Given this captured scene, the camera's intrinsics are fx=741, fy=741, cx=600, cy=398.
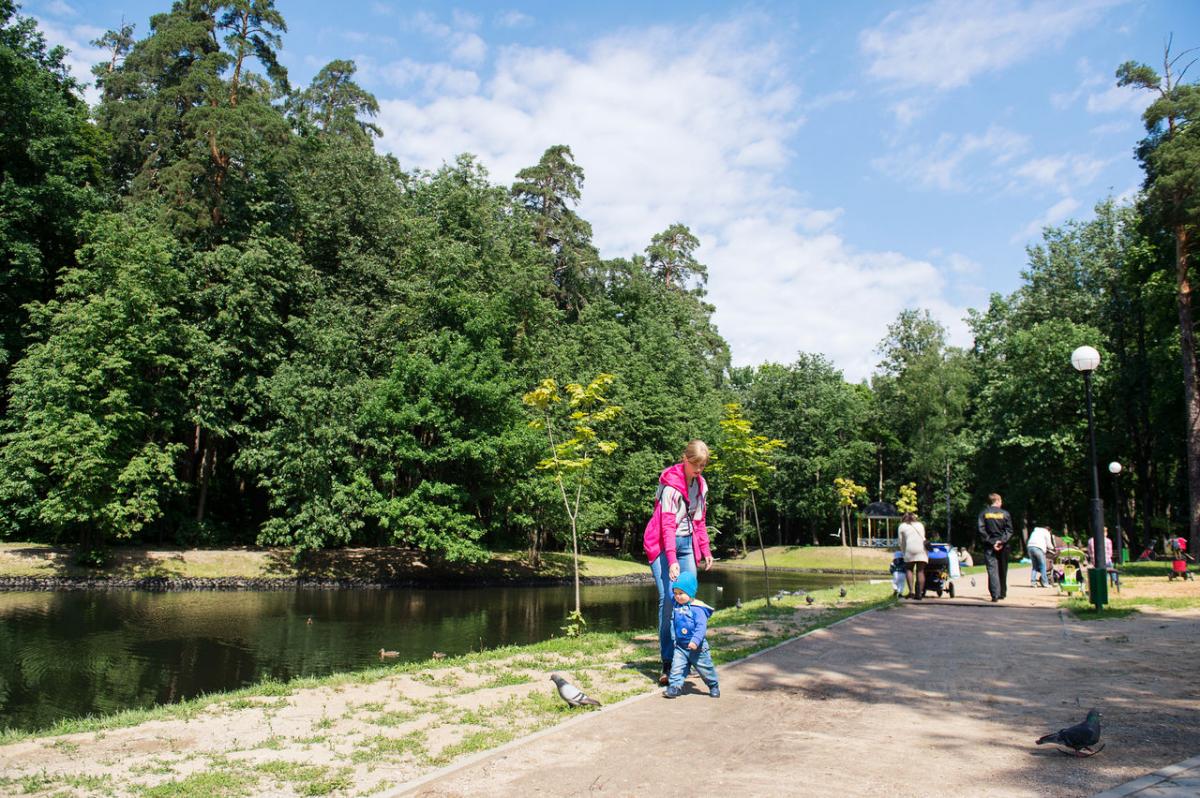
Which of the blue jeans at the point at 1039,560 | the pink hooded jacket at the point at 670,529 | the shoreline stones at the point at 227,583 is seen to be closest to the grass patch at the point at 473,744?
the pink hooded jacket at the point at 670,529

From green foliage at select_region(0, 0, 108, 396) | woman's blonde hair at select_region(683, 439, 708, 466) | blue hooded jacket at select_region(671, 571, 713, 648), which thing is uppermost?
green foliage at select_region(0, 0, 108, 396)

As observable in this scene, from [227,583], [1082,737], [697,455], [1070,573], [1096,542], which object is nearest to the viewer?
[1082,737]

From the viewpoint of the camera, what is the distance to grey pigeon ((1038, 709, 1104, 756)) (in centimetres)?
430

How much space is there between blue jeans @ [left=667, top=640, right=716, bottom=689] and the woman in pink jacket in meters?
0.28

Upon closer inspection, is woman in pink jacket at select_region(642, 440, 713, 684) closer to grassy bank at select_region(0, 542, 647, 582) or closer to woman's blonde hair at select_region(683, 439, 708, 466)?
woman's blonde hair at select_region(683, 439, 708, 466)

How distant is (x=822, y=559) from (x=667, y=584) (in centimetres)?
4463

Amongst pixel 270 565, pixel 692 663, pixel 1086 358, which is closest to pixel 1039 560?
pixel 1086 358

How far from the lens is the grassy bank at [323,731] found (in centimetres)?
450

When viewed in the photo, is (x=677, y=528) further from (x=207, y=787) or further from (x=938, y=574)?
(x=938, y=574)

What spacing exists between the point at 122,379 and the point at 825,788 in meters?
29.5

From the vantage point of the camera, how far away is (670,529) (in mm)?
6281

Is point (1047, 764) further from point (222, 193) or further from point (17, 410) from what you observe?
point (222, 193)

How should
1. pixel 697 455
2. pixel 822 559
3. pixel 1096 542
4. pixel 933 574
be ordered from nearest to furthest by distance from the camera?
1. pixel 697 455
2. pixel 1096 542
3. pixel 933 574
4. pixel 822 559

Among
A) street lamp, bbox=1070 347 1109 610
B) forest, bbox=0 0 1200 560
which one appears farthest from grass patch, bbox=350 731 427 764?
forest, bbox=0 0 1200 560
